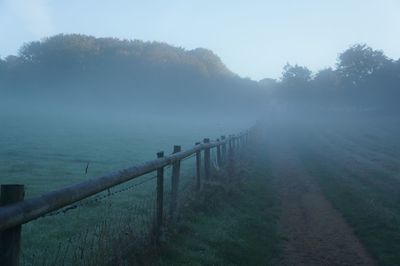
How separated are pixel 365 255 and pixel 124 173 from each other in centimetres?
532

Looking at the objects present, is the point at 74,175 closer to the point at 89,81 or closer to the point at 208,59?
the point at 89,81

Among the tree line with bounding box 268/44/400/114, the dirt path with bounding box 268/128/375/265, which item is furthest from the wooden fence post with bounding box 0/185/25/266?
the tree line with bounding box 268/44/400/114

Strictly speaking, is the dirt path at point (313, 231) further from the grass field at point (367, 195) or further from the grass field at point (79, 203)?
the grass field at point (79, 203)

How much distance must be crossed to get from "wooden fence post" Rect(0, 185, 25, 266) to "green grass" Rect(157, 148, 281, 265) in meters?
3.43

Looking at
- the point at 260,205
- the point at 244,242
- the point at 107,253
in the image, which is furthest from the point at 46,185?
the point at 107,253

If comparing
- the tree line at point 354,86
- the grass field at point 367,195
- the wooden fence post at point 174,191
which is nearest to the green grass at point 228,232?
the wooden fence post at point 174,191

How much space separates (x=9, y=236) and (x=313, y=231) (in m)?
8.28

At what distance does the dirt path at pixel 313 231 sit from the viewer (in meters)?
8.69

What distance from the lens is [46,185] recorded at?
48.0 feet

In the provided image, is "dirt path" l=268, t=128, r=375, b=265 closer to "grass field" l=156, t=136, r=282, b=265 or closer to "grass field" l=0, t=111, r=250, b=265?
"grass field" l=156, t=136, r=282, b=265

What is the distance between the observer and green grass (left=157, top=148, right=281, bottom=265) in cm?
754

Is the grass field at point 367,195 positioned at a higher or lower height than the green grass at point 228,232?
lower

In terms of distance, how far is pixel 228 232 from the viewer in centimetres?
942

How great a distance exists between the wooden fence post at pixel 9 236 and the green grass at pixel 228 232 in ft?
11.3
